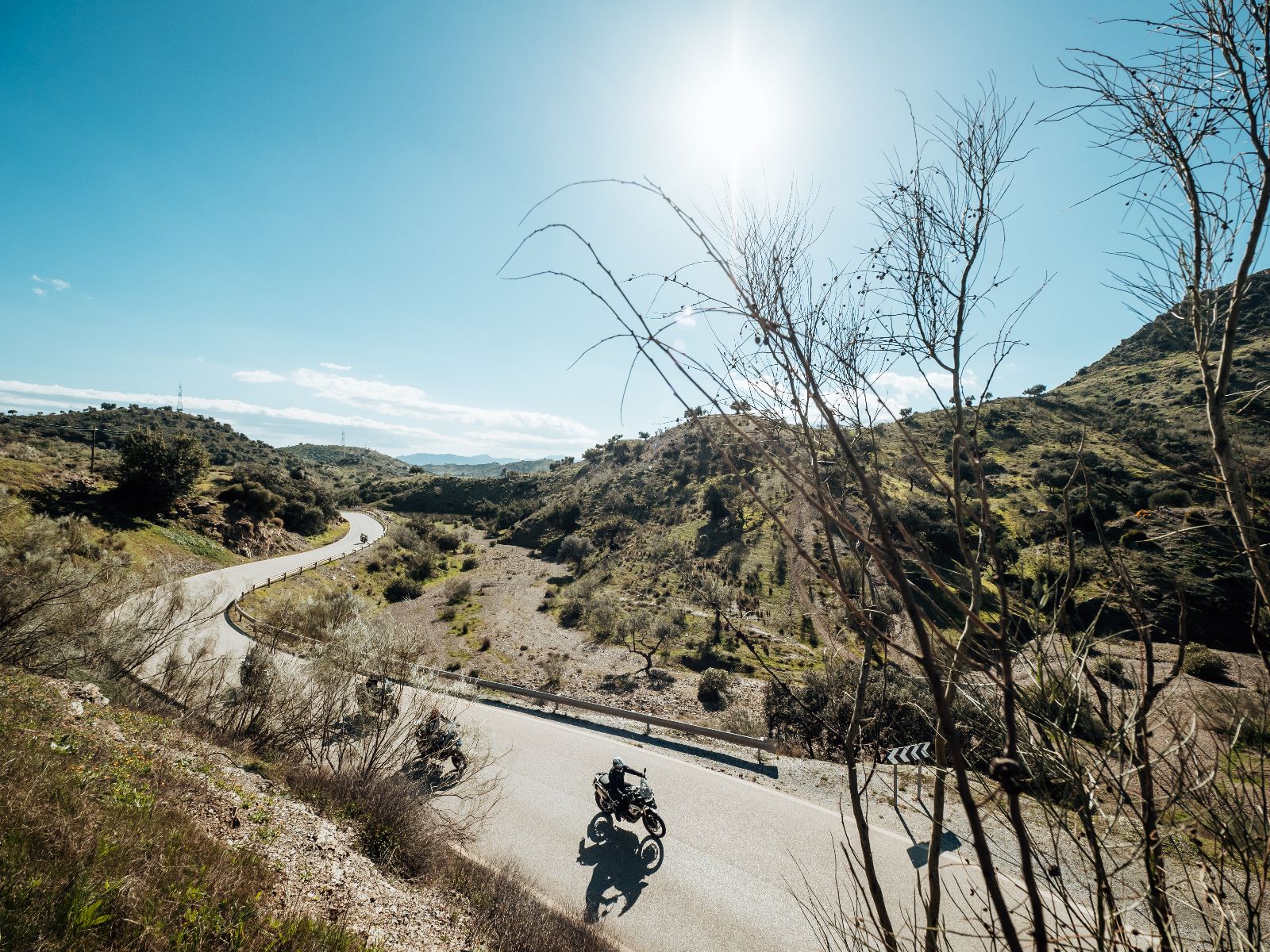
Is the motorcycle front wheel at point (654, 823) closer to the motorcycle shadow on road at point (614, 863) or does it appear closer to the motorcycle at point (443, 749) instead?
the motorcycle shadow on road at point (614, 863)

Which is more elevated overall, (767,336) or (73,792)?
(767,336)

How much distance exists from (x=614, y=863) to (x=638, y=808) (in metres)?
0.97

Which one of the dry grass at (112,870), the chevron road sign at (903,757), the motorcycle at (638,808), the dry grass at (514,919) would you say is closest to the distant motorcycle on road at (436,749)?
the dry grass at (514,919)

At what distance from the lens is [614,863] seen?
31.6ft

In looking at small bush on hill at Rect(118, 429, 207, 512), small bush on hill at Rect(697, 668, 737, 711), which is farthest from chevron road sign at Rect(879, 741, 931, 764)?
small bush on hill at Rect(118, 429, 207, 512)

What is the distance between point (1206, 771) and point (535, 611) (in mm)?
40736

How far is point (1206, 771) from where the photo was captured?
179 centimetres

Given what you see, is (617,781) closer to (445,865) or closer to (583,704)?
(445,865)

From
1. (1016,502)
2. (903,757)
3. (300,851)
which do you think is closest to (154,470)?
(300,851)

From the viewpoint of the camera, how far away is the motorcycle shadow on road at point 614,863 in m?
8.60

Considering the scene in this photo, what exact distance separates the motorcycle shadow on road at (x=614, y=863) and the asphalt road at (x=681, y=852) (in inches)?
0.9

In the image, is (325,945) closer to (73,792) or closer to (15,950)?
(15,950)

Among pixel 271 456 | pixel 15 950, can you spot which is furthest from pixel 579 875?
pixel 271 456

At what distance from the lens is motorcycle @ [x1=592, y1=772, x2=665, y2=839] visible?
993cm
